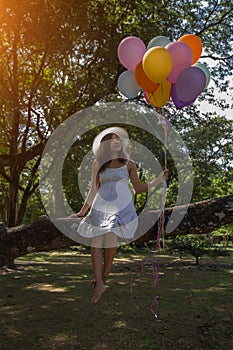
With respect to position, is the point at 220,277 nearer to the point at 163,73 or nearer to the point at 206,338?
the point at 206,338

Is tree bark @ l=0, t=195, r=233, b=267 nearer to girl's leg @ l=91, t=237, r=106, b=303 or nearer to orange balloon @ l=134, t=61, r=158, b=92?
girl's leg @ l=91, t=237, r=106, b=303

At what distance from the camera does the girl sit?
3.28m

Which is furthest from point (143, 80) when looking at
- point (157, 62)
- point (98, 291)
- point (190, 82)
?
point (98, 291)

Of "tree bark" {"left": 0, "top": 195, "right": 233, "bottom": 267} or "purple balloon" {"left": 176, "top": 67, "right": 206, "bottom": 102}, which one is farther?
"tree bark" {"left": 0, "top": 195, "right": 233, "bottom": 267}

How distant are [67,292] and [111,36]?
6274 mm

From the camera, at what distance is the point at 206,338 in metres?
5.48

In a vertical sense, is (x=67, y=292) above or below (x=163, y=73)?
below

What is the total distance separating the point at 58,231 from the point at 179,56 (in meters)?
2.05

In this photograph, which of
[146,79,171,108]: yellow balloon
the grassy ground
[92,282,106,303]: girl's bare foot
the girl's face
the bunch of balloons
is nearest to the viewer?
[92,282,106,303]: girl's bare foot

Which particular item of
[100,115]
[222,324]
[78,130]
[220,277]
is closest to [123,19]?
[100,115]

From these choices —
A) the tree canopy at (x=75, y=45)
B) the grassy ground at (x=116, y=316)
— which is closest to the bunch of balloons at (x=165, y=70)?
the grassy ground at (x=116, y=316)

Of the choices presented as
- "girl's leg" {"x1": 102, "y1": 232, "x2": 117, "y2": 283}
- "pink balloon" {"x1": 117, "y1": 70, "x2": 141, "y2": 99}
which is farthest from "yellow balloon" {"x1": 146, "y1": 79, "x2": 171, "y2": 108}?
"girl's leg" {"x1": 102, "y1": 232, "x2": 117, "y2": 283}

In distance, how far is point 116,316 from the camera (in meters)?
6.51

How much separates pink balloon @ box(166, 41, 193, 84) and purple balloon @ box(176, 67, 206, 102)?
2.1 inches
